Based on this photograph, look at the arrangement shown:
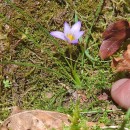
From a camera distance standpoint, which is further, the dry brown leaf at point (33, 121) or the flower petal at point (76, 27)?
the flower petal at point (76, 27)

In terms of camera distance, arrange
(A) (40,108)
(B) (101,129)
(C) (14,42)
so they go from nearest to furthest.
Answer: (B) (101,129), (A) (40,108), (C) (14,42)

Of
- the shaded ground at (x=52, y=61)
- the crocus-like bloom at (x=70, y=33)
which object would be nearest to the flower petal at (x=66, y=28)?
the crocus-like bloom at (x=70, y=33)

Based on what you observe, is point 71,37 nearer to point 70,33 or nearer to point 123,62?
point 70,33

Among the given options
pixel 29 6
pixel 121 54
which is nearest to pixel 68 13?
pixel 29 6

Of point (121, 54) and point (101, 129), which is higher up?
point (121, 54)

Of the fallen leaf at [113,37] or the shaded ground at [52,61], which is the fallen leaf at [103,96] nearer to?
the shaded ground at [52,61]

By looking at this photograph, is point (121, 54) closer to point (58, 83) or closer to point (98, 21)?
point (98, 21)
